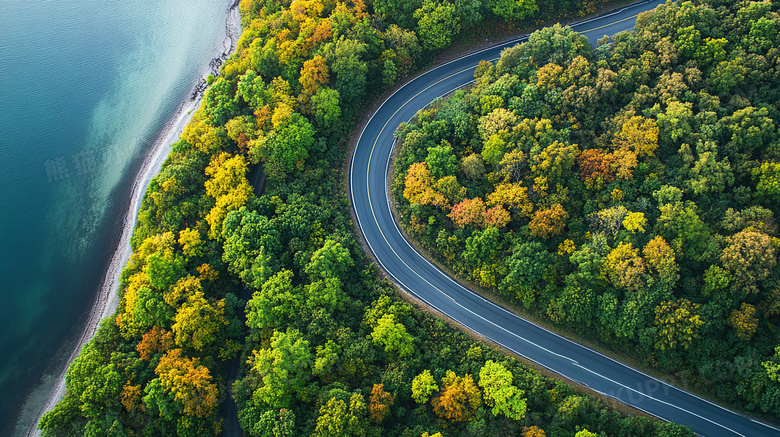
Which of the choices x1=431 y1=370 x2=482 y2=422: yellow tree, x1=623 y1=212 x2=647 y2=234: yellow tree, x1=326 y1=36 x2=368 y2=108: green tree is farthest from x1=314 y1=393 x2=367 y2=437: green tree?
x1=326 y1=36 x2=368 y2=108: green tree

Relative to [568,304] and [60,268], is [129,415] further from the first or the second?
[568,304]

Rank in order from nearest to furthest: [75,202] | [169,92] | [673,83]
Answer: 1. [673,83]
2. [75,202]
3. [169,92]

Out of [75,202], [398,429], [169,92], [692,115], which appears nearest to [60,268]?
[75,202]

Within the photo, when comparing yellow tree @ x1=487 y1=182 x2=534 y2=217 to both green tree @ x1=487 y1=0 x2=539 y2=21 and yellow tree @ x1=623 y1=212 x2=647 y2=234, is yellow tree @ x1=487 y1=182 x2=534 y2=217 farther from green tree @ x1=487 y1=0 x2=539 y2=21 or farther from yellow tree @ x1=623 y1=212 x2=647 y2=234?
green tree @ x1=487 y1=0 x2=539 y2=21

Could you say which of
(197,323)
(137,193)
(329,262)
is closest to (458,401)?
(329,262)

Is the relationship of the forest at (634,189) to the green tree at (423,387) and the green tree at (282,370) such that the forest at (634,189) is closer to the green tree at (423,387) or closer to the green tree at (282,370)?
the green tree at (423,387)

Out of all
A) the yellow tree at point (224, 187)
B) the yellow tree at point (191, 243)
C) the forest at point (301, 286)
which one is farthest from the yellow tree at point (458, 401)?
the yellow tree at point (191, 243)
